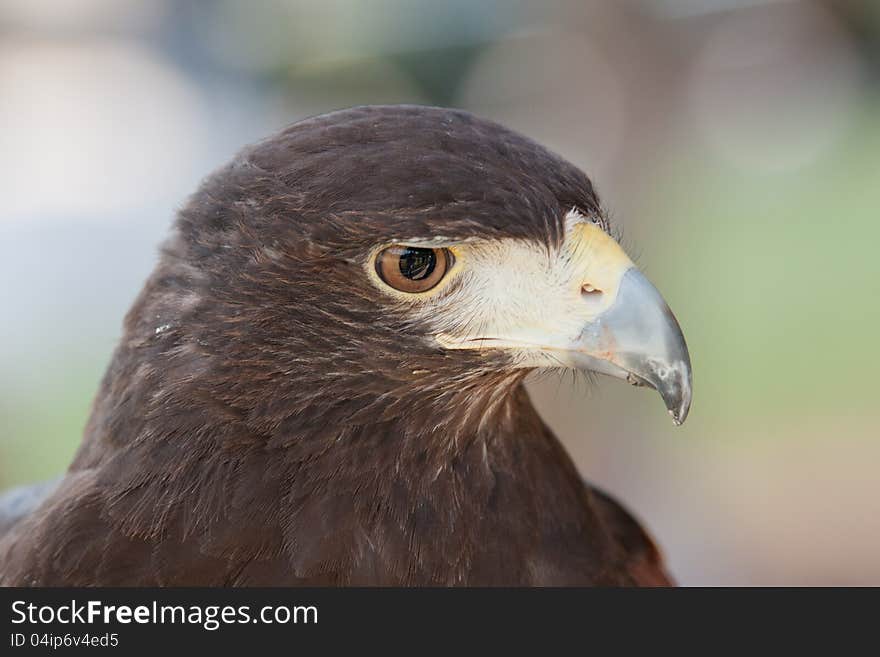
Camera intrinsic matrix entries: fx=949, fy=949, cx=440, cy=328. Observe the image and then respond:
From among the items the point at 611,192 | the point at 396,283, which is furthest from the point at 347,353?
the point at 611,192

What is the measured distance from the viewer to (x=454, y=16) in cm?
700

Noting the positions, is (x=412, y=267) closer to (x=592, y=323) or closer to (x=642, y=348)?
(x=592, y=323)

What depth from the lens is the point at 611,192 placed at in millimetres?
4844

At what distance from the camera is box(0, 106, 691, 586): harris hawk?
1.87 metres

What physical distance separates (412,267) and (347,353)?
0.23 metres

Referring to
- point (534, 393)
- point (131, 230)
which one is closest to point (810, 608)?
point (534, 393)

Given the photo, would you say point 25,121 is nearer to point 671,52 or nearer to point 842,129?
point 671,52

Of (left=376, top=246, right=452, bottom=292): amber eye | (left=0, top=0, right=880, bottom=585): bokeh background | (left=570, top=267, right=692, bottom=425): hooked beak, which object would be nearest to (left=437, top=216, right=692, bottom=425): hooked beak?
(left=570, top=267, right=692, bottom=425): hooked beak

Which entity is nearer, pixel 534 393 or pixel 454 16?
pixel 534 393

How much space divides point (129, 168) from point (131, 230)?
1.84ft

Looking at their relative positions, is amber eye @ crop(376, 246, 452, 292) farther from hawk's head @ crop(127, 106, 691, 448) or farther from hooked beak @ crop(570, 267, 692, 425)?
hooked beak @ crop(570, 267, 692, 425)

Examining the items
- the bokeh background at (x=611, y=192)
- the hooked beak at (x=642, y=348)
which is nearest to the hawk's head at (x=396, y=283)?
the hooked beak at (x=642, y=348)

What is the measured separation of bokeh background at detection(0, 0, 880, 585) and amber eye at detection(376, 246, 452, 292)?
2.90 meters

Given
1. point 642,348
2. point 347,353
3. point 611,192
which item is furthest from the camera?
point 611,192
